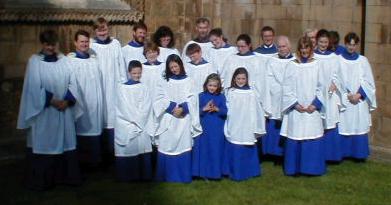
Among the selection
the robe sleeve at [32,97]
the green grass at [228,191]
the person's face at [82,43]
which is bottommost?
the green grass at [228,191]

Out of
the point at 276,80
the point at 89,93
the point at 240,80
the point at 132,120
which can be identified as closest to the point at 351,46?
the point at 276,80

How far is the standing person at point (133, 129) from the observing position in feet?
28.7

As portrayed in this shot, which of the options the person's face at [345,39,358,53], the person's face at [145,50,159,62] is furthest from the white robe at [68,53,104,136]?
the person's face at [345,39,358,53]

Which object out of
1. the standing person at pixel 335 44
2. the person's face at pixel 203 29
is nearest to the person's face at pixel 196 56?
the person's face at pixel 203 29

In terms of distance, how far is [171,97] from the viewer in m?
8.84

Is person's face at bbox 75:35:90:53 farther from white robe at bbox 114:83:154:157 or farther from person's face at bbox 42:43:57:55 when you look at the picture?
white robe at bbox 114:83:154:157

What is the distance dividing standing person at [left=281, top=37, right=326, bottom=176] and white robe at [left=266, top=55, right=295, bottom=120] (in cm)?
51

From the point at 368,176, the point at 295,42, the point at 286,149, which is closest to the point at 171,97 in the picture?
the point at 286,149

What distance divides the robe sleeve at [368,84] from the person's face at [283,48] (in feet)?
3.48

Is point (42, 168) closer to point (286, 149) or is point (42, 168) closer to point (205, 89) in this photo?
point (205, 89)

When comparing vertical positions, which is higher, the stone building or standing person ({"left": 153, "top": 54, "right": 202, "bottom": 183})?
the stone building

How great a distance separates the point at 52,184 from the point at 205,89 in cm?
213

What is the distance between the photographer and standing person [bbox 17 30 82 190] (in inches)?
335

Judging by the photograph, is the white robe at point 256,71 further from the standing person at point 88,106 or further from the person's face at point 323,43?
the standing person at point 88,106
